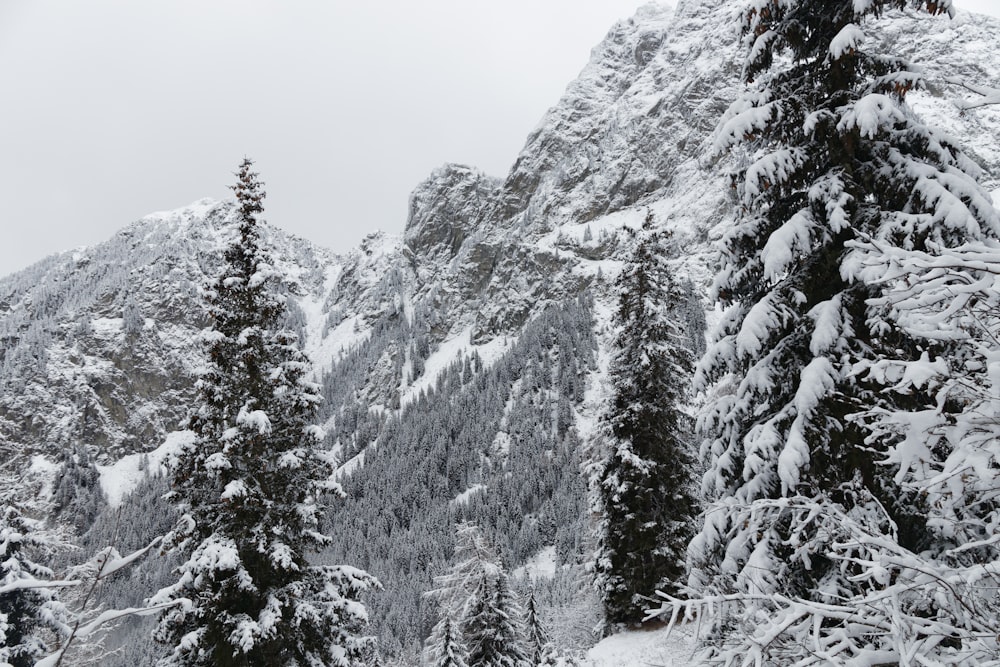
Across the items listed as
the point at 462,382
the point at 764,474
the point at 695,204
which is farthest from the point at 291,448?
the point at 695,204

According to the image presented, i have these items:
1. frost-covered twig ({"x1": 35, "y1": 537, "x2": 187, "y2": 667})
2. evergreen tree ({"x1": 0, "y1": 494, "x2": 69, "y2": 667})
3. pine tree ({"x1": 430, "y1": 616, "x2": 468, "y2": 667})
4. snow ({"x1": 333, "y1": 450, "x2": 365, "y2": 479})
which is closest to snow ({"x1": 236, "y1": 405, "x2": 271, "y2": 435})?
frost-covered twig ({"x1": 35, "y1": 537, "x2": 187, "y2": 667})

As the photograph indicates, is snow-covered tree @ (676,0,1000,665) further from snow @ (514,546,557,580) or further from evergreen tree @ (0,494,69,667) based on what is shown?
snow @ (514,546,557,580)

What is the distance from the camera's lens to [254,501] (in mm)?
10703

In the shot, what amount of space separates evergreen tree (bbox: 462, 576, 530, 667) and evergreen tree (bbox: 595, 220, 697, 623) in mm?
4241

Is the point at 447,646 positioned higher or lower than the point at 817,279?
lower

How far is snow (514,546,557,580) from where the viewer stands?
109m

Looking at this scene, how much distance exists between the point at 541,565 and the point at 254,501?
114220mm

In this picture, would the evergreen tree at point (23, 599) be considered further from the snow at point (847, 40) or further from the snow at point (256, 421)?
the snow at point (847, 40)

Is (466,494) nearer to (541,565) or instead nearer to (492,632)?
(541,565)

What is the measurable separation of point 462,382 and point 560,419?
48.3 meters

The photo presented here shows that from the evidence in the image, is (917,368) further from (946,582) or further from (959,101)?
(959,101)

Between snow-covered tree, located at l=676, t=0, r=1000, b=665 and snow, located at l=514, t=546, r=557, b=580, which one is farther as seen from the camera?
snow, located at l=514, t=546, r=557, b=580

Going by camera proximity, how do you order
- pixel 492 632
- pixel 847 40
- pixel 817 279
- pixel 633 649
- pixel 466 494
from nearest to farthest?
pixel 847 40 → pixel 817 279 → pixel 633 649 → pixel 492 632 → pixel 466 494

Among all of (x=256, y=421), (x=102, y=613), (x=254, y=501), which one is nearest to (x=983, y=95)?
(x=102, y=613)
